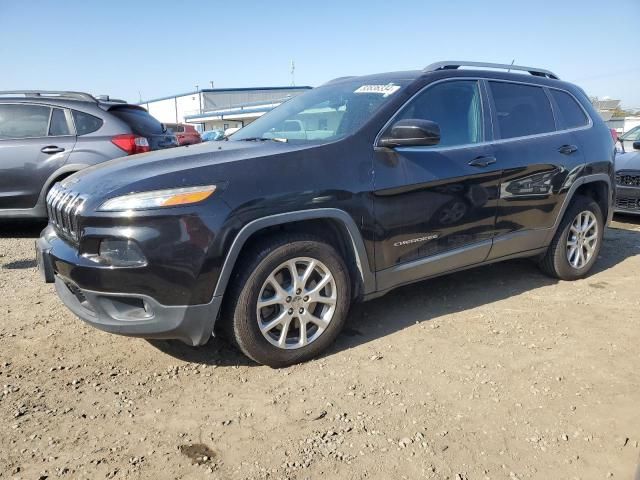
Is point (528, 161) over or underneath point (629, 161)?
over

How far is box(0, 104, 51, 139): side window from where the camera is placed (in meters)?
6.33

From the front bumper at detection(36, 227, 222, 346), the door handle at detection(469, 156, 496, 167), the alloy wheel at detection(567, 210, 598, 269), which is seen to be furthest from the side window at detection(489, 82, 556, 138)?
the front bumper at detection(36, 227, 222, 346)

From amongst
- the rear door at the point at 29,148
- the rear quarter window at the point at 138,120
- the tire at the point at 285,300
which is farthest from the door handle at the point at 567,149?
the rear door at the point at 29,148

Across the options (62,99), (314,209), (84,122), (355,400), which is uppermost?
(62,99)

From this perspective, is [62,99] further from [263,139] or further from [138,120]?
[263,139]

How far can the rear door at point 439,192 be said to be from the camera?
3357mm

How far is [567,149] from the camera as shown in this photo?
4.44 m

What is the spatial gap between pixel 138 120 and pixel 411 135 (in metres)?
4.78

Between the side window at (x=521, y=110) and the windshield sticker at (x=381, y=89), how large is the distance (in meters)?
0.95

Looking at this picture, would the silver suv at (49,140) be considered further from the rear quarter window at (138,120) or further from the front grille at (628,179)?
the front grille at (628,179)

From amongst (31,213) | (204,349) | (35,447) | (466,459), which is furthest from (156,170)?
(31,213)

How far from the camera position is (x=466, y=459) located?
7.58 ft

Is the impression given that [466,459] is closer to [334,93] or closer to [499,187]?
[499,187]

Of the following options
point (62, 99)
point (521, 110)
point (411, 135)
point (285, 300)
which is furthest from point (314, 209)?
point (62, 99)
